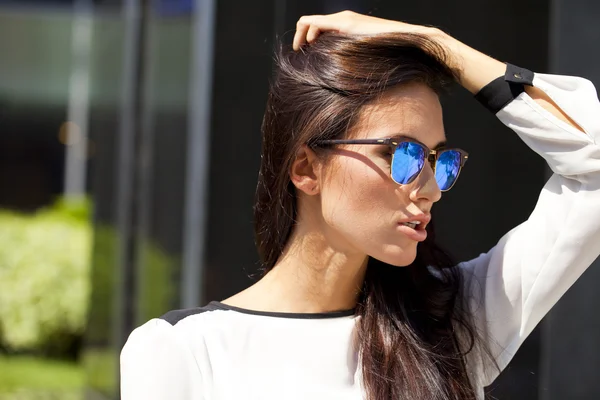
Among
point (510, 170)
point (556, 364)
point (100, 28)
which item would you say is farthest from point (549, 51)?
point (100, 28)

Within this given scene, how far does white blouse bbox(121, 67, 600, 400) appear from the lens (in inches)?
80.0

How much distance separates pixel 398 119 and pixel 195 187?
102 inches

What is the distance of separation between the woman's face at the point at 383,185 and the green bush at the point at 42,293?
874 centimetres

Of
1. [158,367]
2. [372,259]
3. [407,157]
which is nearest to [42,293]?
[372,259]

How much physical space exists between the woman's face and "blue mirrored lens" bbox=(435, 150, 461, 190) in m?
0.03

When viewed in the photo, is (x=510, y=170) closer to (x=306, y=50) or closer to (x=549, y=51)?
(x=549, y=51)

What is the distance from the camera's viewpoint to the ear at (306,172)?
7.09 ft

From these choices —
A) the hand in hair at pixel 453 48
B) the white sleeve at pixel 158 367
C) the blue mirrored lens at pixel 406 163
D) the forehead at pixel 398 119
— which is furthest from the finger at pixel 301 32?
the white sleeve at pixel 158 367

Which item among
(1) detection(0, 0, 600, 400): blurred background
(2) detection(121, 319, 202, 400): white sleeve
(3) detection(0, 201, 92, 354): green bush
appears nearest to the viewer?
(2) detection(121, 319, 202, 400): white sleeve

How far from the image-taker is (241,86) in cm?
438

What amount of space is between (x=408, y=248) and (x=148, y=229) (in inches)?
160

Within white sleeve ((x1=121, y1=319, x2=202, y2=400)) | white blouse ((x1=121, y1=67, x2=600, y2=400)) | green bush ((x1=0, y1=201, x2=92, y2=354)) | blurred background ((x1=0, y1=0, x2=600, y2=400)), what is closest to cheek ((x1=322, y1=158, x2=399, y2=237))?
white blouse ((x1=121, y1=67, x2=600, y2=400))

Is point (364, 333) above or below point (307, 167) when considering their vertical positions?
below

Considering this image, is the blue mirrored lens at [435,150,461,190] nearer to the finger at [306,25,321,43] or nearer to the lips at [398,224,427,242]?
the lips at [398,224,427,242]
